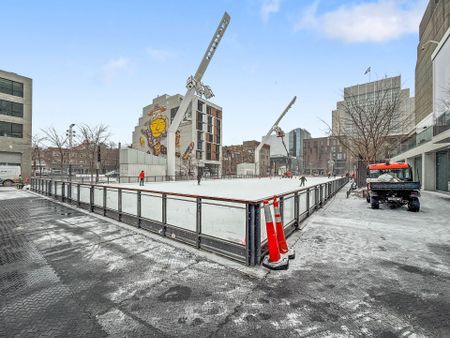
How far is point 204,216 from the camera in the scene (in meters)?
5.12

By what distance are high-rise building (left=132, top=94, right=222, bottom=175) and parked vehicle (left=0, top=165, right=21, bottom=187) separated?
35.2 meters

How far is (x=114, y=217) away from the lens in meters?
8.05

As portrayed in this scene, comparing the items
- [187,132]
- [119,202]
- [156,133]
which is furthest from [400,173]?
[156,133]

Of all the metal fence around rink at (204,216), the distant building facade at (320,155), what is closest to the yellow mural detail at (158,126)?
the metal fence around rink at (204,216)

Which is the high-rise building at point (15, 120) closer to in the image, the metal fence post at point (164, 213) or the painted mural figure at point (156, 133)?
the painted mural figure at point (156, 133)

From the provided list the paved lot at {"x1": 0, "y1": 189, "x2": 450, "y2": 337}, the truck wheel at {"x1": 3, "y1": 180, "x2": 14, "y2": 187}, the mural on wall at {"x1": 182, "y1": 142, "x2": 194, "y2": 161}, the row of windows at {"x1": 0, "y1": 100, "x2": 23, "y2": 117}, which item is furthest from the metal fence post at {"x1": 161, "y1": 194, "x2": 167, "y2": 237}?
the mural on wall at {"x1": 182, "y1": 142, "x2": 194, "y2": 161}

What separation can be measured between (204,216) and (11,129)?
4159 cm

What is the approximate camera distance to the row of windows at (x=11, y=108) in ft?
105

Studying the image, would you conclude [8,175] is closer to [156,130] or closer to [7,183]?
[7,183]

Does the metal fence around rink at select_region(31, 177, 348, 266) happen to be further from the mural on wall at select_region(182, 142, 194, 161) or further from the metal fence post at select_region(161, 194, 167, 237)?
the mural on wall at select_region(182, 142, 194, 161)

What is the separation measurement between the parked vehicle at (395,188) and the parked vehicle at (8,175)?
33570 millimetres

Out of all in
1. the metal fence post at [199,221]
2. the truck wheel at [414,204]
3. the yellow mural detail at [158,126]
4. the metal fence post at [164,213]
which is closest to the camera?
the metal fence post at [199,221]

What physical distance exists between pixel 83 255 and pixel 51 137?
37051 millimetres

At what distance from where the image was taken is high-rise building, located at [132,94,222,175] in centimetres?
6525
